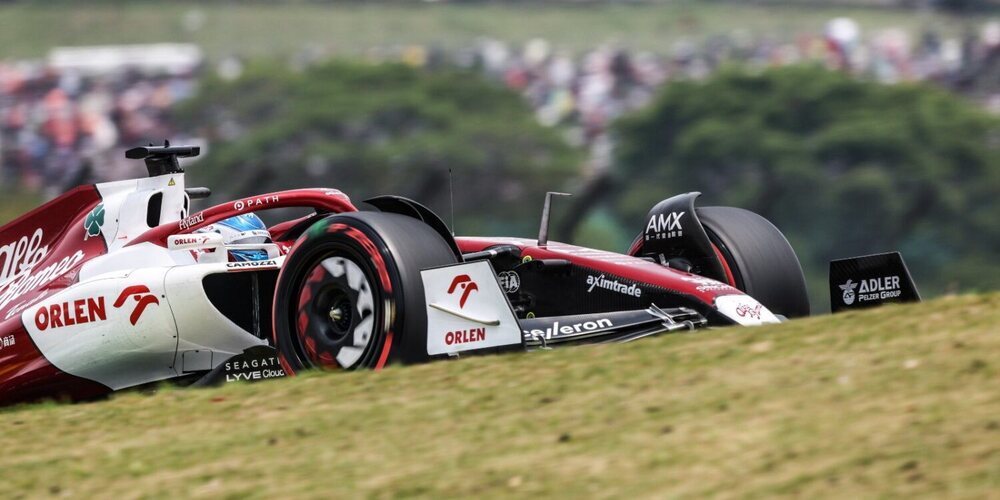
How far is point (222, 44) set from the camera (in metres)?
54.3

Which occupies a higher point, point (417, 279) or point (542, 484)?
point (417, 279)

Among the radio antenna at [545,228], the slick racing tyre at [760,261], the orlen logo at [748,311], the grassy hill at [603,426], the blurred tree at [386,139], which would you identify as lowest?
the grassy hill at [603,426]

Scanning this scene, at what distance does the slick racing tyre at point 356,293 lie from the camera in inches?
272

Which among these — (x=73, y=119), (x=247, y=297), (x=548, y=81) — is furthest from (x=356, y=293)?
(x=548, y=81)

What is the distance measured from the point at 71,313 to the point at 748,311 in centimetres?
391

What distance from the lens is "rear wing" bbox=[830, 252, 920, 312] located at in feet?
25.5

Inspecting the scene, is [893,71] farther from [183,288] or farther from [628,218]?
[183,288]

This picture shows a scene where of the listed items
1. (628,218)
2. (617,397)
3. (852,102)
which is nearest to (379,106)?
(628,218)

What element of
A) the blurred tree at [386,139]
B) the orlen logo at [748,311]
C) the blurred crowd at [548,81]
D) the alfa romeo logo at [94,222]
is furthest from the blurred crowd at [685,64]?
the orlen logo at [748,311]

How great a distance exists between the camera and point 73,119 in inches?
1444

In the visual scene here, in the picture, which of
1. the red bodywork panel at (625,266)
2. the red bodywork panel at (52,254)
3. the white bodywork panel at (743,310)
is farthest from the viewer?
the red bodywork panel at (52,254)

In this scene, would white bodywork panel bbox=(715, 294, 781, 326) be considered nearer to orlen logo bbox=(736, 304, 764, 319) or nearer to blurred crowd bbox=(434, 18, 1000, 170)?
orlen logo bbox=(736, 304, 764, 319)

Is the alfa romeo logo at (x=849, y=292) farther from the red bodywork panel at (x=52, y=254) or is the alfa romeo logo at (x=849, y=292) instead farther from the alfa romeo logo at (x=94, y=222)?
the alfa romeo logo at (x=94, y=222)

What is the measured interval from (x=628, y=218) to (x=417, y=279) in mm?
27820
